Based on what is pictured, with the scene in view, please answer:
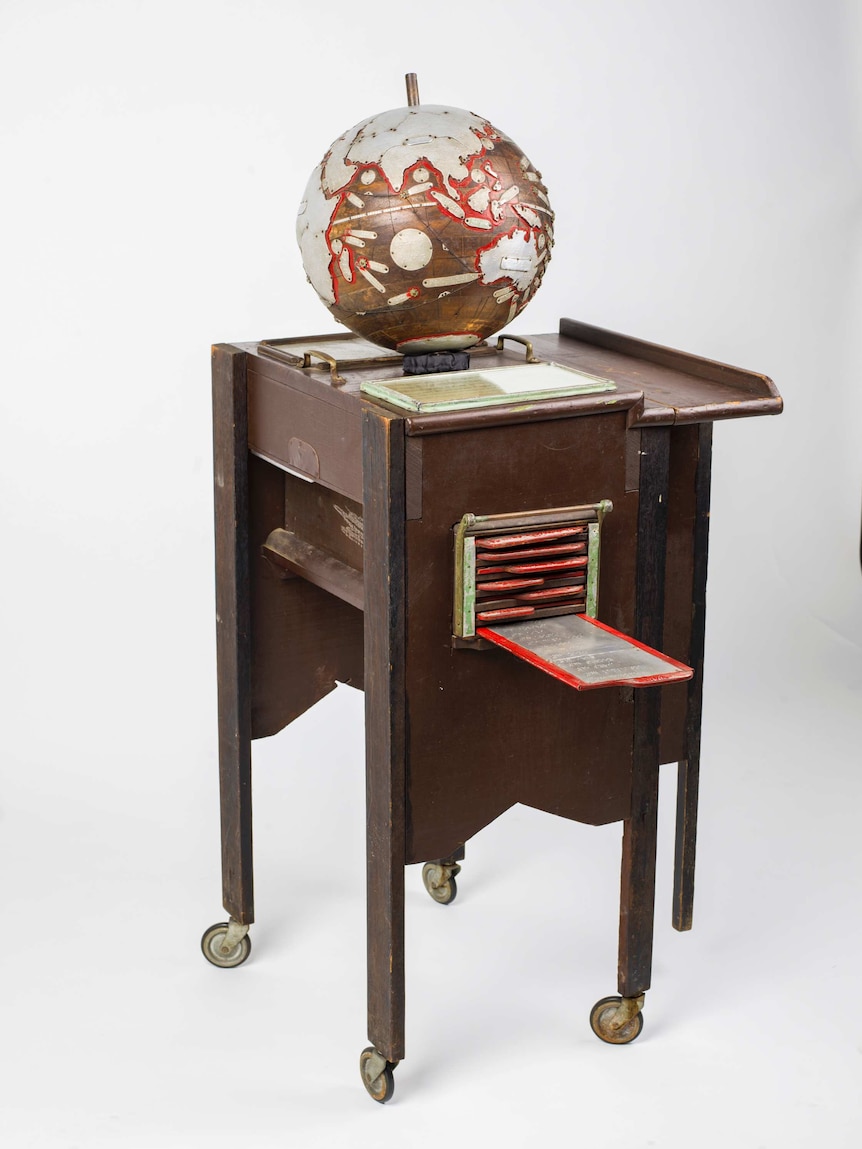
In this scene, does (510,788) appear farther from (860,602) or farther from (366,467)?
(860,602)

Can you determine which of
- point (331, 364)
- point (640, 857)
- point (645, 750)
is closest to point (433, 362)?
point (331, 364)

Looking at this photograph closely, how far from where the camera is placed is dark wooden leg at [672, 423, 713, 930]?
3.13m

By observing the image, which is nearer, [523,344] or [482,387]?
[482,387]

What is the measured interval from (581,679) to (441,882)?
1197 mm

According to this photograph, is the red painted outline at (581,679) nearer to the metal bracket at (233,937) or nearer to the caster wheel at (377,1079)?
the caster wheel at (377,1079)

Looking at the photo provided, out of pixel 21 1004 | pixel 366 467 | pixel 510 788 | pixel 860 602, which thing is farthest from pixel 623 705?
pixel 860 602

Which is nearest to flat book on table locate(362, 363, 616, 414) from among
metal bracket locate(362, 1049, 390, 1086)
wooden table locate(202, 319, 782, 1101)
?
wooden table locate(202, 319, 782, 1101)

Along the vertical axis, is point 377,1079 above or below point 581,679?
below

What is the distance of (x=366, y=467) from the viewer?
109 inches

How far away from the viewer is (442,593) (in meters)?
2.80

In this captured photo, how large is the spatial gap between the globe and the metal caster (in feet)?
3.87

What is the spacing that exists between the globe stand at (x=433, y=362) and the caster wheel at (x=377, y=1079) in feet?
3.66

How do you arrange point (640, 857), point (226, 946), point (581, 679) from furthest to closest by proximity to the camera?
point (226, 946), point (640, 857), point (581, 679)

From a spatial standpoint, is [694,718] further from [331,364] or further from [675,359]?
[331,364]
